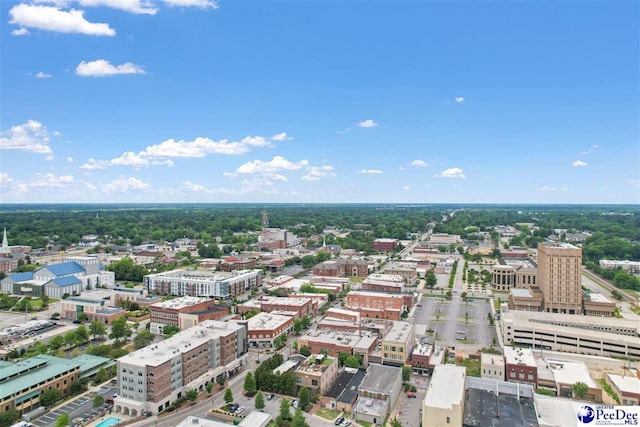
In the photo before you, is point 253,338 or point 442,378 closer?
point 442,378

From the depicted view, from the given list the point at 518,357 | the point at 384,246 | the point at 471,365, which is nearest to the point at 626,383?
the point at 518,357

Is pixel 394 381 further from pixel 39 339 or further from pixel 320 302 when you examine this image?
pixel 39 339

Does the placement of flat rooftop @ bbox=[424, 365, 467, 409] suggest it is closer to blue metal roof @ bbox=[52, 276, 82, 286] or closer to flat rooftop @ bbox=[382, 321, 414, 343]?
flat rooftop @ bbox=[382, 321, 414, 343]

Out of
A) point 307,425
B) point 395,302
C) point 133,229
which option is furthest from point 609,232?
point 133,229

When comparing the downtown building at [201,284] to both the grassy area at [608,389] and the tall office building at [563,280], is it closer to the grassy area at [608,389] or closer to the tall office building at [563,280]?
the tall office building at [563,280]

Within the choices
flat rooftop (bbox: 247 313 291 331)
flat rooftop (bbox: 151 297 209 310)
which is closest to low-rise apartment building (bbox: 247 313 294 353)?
flat rooftop (bbox: 247 313 291 331)

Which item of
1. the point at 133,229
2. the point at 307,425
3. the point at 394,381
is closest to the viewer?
the point at 307,425
